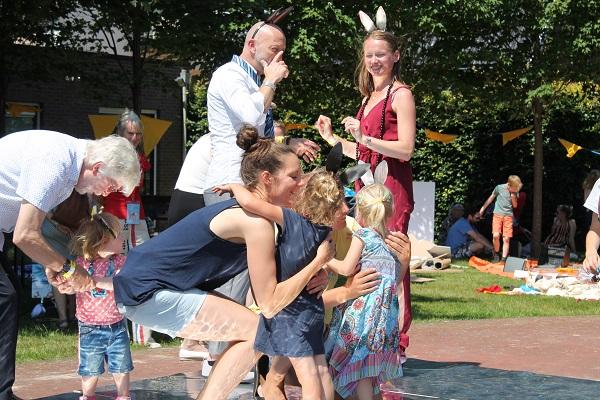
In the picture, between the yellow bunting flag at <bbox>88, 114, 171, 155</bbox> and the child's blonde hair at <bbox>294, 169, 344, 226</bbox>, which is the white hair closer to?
the child's blonde hair at <bbox>294, 169, 344, 226</bbox>

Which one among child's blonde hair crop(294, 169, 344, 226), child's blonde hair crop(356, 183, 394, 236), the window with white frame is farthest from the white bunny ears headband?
the window with white frame

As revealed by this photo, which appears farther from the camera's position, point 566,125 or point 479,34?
point 566,125

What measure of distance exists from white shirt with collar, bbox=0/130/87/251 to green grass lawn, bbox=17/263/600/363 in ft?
9.57

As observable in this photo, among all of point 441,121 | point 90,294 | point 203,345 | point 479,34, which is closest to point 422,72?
point 479,34

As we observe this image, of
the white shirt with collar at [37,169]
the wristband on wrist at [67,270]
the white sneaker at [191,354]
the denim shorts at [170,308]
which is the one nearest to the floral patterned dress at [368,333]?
the denim shorts at [170,308]

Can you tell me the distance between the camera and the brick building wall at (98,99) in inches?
752

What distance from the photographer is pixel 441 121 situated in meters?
22.2

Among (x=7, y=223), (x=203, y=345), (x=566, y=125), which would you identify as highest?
(x=566, y=125)

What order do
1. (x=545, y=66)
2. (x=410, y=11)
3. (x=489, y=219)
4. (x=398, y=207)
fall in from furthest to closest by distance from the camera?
(x=489, y=219)
(x=545, y=66)
(x=410, y=11)
(x=398, y=207)

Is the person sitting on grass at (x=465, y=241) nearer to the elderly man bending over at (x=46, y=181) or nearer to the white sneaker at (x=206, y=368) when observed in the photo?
the white sneaker at (x=206, y=368)

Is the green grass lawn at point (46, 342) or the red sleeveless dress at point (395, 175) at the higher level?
the red sleeveless dress at point (395, 175)

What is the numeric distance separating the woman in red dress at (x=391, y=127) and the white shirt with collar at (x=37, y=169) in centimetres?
189

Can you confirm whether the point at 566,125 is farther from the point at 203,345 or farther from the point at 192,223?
the point at 192,223

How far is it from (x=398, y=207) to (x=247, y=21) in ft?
33.1
